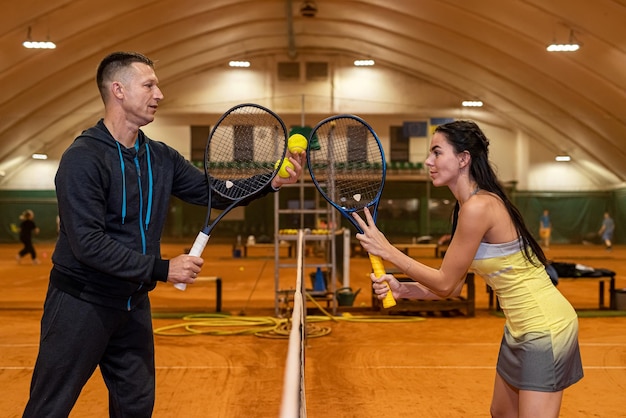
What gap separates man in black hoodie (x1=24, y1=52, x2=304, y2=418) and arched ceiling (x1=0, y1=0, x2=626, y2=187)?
506 inches

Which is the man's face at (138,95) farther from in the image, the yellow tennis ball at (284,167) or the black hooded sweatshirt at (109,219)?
the yellow tennis ball at (284,167)

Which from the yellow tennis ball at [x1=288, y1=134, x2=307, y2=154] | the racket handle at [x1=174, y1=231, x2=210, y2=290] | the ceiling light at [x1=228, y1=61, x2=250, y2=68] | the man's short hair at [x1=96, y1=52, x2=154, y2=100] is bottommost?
the racket handle at [x1=174, y1=231, x2=210, y2=290]

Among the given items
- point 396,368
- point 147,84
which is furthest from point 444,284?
point 396,368

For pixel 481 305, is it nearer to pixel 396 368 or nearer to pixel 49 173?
pixel 396 368

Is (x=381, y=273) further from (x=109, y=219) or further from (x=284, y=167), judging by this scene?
(x=109, y=219)

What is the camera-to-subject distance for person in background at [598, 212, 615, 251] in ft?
69.5

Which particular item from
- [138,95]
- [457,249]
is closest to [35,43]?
[138,95]

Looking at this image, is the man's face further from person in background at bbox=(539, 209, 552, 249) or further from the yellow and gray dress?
person in background at bbox=(539, 209, 552, 249)

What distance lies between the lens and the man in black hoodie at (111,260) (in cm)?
320

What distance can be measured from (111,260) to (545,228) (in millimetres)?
19336

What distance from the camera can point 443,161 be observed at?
11.3ft

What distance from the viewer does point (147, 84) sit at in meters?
3.51

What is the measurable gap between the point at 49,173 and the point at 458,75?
1511 centimetres

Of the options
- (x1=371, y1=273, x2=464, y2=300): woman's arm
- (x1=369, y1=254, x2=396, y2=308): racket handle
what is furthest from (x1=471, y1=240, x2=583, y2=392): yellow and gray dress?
(x1=369, y1=254, x2=396, y2=308): racket handle
